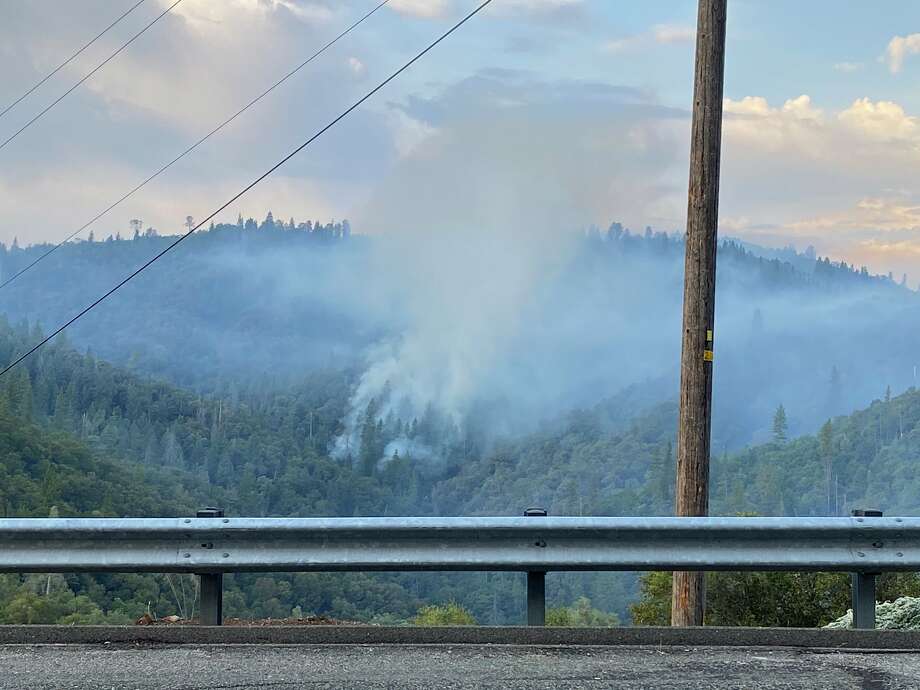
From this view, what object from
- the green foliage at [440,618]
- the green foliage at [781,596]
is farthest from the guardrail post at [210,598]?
the green foliage at [781,596]

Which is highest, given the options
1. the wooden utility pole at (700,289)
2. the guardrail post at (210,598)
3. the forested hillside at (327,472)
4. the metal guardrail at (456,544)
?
the wooden utility pole at (700,289)

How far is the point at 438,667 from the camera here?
493 cm

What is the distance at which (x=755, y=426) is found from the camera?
18362cm

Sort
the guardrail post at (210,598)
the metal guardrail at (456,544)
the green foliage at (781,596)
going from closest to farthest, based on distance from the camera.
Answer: the metal guardrail at (456,544), the guardrail post at (210,598), the green foliage at (781,596)

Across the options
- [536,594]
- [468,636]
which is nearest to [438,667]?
[468,636]

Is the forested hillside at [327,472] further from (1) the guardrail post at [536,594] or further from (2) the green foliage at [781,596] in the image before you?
(1) the guardrail post at [536,594]

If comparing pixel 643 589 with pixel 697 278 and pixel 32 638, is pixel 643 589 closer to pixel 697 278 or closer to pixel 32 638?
pixel 697 278

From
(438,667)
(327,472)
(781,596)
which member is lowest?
(327,472)

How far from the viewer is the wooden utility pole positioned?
808 centimetres

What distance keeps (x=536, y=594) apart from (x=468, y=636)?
0.47 metres

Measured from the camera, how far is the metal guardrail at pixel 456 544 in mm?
5383

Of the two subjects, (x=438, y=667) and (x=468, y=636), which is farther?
(x=468, y=636)

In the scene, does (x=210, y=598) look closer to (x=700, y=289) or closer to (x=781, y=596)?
(x=700, y=289)

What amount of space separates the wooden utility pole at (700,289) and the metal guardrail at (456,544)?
2.54 metres
